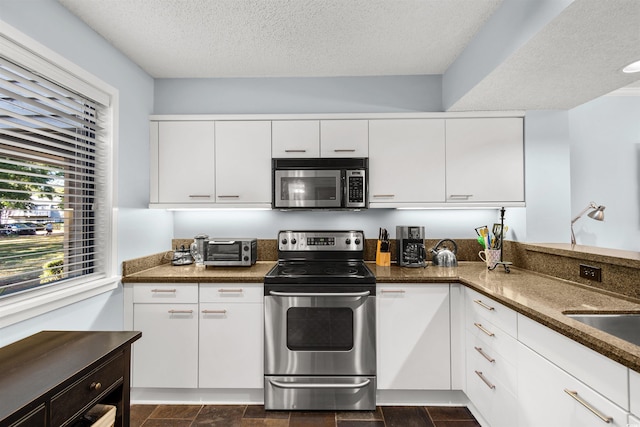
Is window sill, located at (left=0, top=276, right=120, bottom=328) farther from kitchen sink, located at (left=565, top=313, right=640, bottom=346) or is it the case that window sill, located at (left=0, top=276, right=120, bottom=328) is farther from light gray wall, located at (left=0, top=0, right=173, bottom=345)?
kitchen sink, located at (left=565, top=313, right=640, bottom=346)

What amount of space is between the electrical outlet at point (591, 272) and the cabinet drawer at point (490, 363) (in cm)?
72

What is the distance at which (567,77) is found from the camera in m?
1.92

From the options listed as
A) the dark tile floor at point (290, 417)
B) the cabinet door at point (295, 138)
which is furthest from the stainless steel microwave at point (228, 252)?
the dark tile floor at point (290, 417)

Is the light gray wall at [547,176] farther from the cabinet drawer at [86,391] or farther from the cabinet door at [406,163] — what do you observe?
the cabinet drawer at [86,391]

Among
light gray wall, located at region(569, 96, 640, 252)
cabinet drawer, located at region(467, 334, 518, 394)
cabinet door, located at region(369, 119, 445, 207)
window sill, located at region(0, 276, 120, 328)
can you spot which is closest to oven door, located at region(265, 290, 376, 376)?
cabinet drawer, located at region(467, 334, 518, 394)

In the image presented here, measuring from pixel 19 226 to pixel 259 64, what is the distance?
6.13ft

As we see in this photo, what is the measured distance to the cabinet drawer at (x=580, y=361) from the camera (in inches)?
37.8

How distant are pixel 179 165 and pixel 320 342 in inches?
70.3

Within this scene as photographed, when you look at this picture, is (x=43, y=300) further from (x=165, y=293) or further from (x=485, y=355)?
(x=485, y=355)

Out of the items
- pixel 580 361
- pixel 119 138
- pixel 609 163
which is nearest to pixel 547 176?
pixel 609 163

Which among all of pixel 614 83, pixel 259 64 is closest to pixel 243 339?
pixel 259 64

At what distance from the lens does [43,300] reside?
1.59 meters

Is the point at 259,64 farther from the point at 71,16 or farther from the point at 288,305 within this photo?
the point at 288,305

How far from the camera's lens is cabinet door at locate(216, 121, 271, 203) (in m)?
2.56
